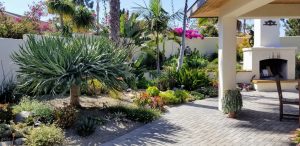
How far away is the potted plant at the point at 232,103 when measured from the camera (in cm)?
993

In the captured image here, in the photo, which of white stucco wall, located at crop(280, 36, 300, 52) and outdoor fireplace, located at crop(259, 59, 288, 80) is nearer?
outdoor fireplace, located at crop(259, 59, 288, 80)

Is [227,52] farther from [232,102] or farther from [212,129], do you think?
[212,129]

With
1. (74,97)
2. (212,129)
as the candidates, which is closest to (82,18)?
(74,97)

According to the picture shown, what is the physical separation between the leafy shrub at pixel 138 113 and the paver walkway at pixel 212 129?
0.73 feet

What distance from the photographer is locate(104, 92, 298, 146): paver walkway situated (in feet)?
24.8

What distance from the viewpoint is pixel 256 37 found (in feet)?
57.0

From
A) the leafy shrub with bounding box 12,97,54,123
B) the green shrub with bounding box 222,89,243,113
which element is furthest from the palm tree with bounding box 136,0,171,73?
the leafy shrub with bounding box 12,97,54,123

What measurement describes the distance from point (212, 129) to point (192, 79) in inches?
261

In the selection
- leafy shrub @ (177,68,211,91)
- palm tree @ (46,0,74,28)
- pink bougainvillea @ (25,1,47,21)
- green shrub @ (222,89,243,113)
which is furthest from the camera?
palm tree @ (46,0,74,28)

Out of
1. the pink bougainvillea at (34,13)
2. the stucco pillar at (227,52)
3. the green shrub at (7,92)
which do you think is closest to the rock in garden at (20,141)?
the green shrub at (7,92)

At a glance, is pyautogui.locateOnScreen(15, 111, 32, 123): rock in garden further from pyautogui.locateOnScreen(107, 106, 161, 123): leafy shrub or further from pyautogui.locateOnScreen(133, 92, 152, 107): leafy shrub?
pyautogui.locateOnScreen(133, 92, 152, 107): leafy shrub

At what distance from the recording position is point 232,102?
9.95 m

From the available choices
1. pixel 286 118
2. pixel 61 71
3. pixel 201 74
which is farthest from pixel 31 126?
pixel 201 74

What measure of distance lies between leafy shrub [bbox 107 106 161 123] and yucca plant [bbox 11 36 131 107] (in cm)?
66
